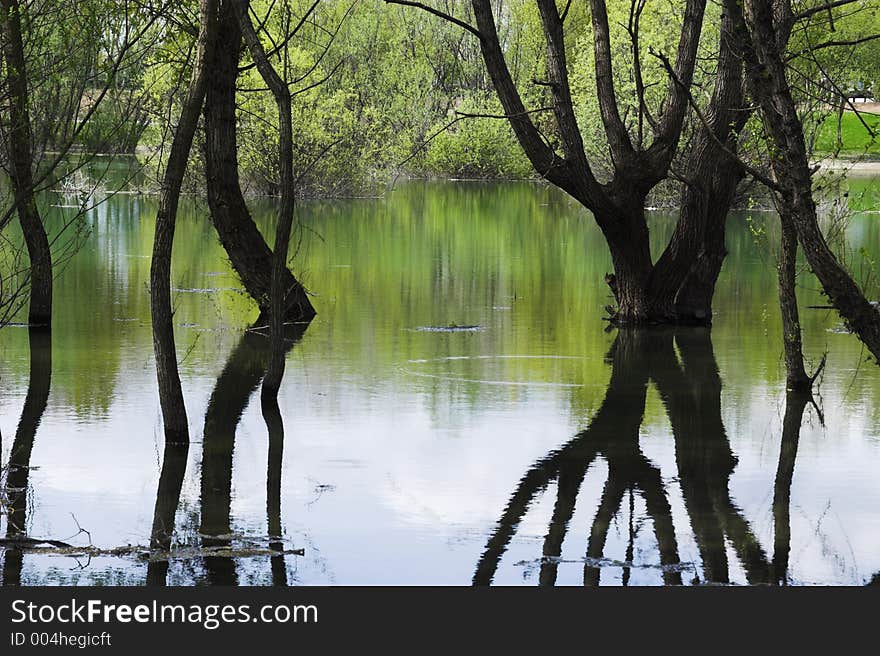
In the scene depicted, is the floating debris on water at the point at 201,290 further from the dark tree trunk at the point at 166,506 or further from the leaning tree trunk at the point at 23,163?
the dark tree trunk at the point at 166,506

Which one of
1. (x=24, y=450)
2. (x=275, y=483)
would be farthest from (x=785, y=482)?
(x=24, y=450)

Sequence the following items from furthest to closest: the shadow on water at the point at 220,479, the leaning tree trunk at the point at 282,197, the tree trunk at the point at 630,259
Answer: the tree trunk at the point at 630,259 → the leaning tree trunk at the point at 282,197 → the shadow on water at the point at 220,479

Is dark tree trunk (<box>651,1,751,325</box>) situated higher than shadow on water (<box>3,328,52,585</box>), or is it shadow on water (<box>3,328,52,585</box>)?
dark tree trunk (<box>651,1,751,325</box>)

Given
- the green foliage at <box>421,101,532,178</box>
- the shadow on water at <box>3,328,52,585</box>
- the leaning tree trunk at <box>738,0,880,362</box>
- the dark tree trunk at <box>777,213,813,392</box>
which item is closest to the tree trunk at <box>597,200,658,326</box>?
the dark tree trunk at <box>777,213,813,392</box>

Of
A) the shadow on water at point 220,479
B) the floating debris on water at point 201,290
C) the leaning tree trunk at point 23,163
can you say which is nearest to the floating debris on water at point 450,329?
the shadow on water at point 220,479

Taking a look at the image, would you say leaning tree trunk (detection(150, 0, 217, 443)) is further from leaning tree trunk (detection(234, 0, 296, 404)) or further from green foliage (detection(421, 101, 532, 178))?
green foliage (detection(421, 101, 532, 178))

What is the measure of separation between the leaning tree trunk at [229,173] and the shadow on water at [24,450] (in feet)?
8.22

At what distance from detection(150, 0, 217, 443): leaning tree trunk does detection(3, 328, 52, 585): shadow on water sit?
127 centimetres

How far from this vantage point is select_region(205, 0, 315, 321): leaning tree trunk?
16.8 meters

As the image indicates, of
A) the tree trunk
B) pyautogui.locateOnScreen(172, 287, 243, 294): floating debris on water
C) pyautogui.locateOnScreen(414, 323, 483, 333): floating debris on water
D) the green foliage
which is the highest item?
the green foliage

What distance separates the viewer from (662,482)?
11.2 m

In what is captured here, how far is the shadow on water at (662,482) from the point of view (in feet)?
29.4

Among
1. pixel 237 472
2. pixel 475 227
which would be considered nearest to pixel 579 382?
pixel 237 472

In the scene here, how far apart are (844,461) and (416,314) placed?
10009mm
